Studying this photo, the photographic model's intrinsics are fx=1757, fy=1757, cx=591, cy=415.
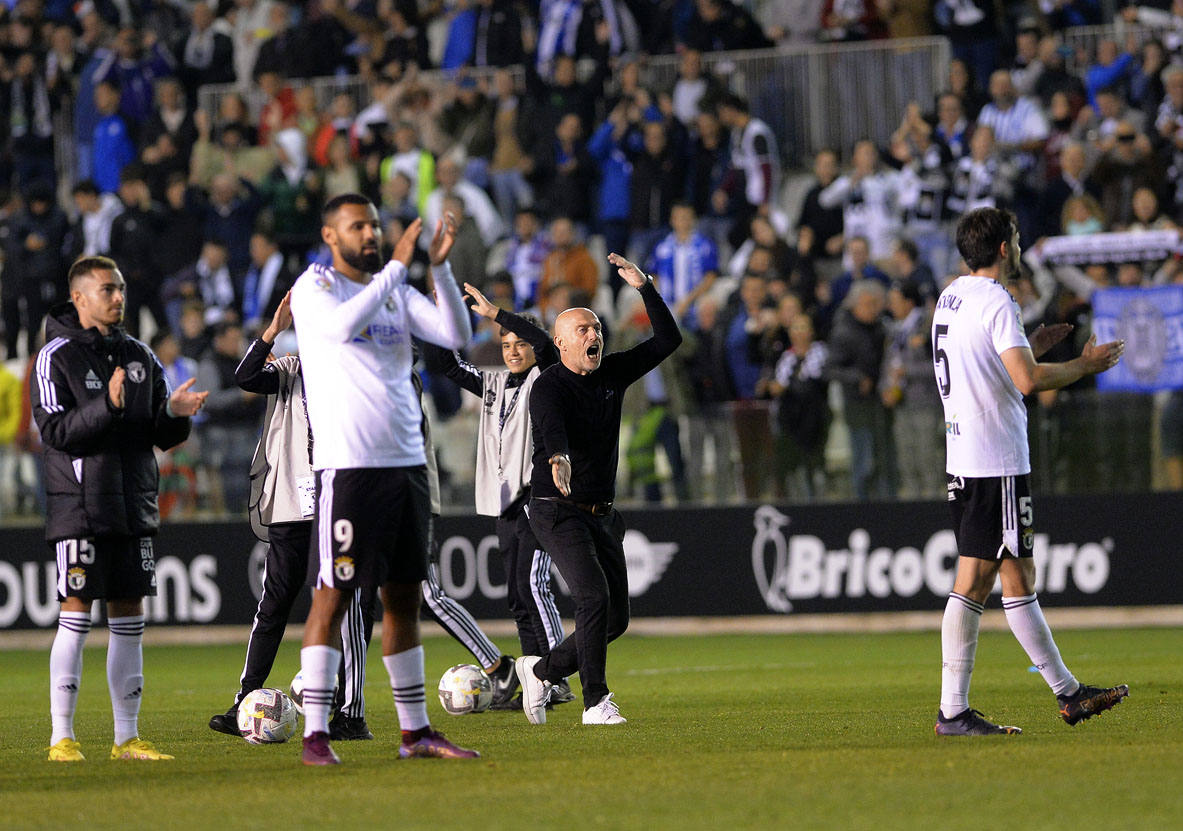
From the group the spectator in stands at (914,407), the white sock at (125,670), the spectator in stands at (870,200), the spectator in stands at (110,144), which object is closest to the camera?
the white sock at (125,670)

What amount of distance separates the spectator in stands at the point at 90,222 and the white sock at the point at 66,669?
15.1 meters

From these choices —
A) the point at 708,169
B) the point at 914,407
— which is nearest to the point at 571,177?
the point at 708,169

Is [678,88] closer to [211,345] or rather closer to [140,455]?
[211,345]

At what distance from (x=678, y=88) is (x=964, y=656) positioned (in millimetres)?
14552

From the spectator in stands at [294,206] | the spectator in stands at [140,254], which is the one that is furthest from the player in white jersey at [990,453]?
the spectator in stands at [140,254]

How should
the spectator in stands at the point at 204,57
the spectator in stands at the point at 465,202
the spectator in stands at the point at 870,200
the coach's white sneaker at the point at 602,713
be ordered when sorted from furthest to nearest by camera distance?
1. the spectator in stands at the point at 204,57
2. the spectator in stands at the point at 465,202
3. the spectator in stands at the point at 870,200
4. the coach's white sneaker at the point at 602,713

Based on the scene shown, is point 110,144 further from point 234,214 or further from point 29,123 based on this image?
point 234,214

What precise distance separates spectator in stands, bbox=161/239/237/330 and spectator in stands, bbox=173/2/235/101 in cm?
445

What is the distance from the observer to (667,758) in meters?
7.75

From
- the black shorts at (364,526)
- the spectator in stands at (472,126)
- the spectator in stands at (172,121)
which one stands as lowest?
the black shorts at (364,526)

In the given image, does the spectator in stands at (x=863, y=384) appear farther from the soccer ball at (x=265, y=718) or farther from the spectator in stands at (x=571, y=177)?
the soccer ball at (x=265, y=718)

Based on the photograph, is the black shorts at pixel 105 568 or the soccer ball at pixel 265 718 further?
the soccer ball at pixel 265 718

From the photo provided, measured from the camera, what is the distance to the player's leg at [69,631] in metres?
8.30

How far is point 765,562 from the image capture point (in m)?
17.1
